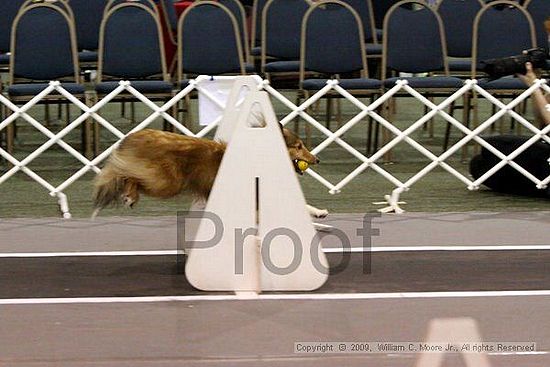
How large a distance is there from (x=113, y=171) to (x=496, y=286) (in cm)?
186

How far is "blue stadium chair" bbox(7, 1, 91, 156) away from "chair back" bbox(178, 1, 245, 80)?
0.79 metres

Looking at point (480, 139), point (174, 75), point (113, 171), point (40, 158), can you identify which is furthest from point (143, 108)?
point (113, 171)

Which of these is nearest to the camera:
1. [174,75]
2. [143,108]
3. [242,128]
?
[242,128]

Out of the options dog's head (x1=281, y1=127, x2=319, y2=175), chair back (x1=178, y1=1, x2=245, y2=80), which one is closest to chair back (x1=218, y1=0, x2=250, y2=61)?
chair back (x1=178, y1=1, x2=245, y2=80)

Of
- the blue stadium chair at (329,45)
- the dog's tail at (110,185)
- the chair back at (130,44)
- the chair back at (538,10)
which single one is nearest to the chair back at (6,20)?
the chair back at (130,44)

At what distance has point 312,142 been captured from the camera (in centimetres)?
841

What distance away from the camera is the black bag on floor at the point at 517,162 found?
266 inches

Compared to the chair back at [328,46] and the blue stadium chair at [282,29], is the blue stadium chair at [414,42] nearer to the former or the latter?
the chair back at [328,46]

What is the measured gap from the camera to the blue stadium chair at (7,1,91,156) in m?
7.45

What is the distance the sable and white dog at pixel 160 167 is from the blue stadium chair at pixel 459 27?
3.96 metres

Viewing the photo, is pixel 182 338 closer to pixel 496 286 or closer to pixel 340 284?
pixel 340 284

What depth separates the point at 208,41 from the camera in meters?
7.63

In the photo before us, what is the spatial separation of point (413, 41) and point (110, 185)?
355 centimetres

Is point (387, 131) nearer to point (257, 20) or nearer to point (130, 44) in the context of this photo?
point (257, 20)
